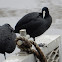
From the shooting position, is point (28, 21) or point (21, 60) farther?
point (28, 21)

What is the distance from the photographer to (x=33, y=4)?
9914 mm

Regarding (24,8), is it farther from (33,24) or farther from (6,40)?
(6,40)

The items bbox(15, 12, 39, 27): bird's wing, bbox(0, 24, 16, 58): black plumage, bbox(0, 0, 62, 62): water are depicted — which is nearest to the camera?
bbox(0, 24, 16, 58): black plumage

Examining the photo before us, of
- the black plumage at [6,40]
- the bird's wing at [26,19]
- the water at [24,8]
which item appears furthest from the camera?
the water at [24,8]

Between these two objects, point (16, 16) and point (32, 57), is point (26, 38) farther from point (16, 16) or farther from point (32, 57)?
point (16, 16)

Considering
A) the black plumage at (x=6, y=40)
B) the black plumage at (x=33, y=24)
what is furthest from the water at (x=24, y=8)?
the black plumage at (x=6, y=40)

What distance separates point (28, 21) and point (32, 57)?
205 cm

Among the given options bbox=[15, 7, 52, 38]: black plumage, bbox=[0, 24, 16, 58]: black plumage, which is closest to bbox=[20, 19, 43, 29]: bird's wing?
bbox=[15, 7, 52, 38]: black plumage

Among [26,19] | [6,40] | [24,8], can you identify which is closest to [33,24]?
[26,19]

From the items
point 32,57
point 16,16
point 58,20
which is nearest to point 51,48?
point 32,57

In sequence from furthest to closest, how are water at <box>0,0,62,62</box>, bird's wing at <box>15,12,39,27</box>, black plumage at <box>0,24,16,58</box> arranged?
water at <box>0,0,62,62</box> < bird's wing at <box>15,12,39,27</box> < black plumage at <box>0,24,16,58</box>

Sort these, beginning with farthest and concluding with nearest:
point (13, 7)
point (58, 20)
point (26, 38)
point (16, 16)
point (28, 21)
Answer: point (13, 7) → point (16, 16) → point (58, 20) → point (28, 21) → point (26, 38)

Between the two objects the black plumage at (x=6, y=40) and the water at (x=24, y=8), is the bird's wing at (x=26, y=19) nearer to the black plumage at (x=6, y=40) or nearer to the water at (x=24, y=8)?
the black plumage at (x=6, y=40)

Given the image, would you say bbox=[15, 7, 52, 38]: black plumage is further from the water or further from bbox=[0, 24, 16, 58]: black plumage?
the water
